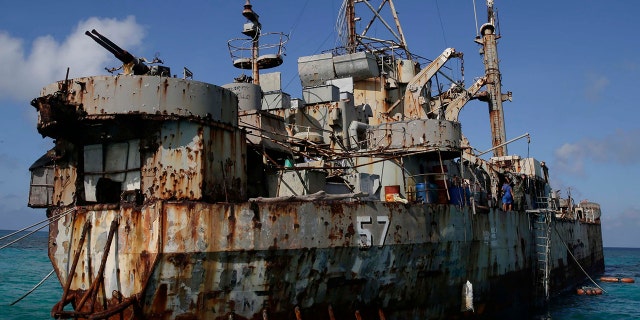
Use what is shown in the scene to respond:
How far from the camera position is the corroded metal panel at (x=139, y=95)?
9.69 metres

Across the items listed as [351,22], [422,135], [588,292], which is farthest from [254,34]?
[588,292]

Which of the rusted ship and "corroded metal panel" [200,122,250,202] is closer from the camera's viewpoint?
the rusted ship

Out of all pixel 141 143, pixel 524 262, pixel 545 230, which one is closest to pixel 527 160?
pixel 545 230

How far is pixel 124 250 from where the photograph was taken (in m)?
9.48

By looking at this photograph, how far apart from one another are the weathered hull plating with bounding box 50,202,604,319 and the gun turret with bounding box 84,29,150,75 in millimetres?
3182

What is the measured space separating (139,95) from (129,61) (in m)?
1.90

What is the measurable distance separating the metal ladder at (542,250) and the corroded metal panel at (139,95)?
1538 centimetres

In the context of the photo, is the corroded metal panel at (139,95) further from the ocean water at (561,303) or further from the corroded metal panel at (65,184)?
the ocean water at (561,303)

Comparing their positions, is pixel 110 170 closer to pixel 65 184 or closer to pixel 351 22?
pixel 65 184

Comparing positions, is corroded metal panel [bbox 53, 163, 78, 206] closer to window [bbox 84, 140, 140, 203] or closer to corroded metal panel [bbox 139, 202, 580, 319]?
window [bbox 84, 140, 140, 203]

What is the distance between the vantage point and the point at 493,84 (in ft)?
111

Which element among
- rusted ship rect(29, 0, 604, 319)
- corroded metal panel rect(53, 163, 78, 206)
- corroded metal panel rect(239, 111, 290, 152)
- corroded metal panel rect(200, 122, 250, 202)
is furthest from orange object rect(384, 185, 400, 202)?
corroded metal panel rect(53, 163, 78, 206)

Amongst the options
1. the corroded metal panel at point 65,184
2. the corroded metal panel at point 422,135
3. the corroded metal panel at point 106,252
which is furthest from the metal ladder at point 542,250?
the corroded metal panel at point 65,184

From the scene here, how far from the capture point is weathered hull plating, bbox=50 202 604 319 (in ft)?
30.2
